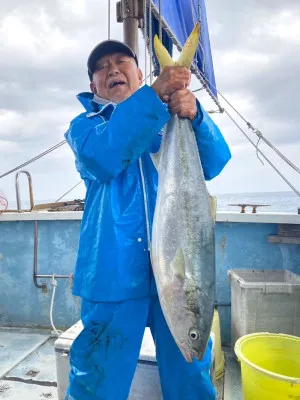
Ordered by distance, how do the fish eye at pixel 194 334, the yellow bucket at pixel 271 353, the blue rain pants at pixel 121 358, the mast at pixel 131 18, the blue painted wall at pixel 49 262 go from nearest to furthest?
the fish eye at pixel 194 334, the blue rain pants at pixel 121 358, the yellow bucket at pixel 271 353, the mast at pixel 131 18, the blue painted wall at pixel 49 262

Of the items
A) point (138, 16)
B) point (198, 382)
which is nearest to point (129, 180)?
point (198, 382)

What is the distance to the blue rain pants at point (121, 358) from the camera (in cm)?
172

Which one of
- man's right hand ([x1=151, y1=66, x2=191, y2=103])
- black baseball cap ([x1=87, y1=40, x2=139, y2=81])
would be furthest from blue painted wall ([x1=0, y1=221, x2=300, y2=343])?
man's right hand ([x1=151, y1=66, x2=191, y2=103])

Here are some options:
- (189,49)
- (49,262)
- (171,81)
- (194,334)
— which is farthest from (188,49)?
(49,262)

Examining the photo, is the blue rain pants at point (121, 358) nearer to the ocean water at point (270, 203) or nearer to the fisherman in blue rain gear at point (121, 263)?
the fisherman in blue rain gear at point (121, 263)

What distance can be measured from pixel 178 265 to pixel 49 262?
129 inches

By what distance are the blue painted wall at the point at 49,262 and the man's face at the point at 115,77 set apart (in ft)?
8.04

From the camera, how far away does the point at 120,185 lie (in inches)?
73.0

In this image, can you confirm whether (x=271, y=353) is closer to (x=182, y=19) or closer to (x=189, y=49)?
(x=189, y=49)

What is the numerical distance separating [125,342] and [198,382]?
1.47ft

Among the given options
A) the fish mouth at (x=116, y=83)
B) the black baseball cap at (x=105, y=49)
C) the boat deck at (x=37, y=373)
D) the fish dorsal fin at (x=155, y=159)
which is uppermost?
the black baseball cap at (x=105, y=49)

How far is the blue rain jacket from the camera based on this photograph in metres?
1.56

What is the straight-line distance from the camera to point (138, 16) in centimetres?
338

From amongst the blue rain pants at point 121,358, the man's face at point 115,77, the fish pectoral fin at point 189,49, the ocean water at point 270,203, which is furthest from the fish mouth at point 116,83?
the ocean water at point 270,203
